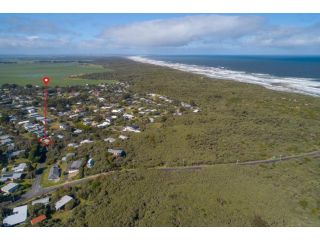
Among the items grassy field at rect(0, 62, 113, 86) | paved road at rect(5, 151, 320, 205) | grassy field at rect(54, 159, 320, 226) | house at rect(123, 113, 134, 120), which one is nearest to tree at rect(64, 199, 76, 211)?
grassy field at rect(54, 159, 320, 226)

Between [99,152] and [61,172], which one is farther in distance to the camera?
[99,152]

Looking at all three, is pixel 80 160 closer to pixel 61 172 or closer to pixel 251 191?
pixel 61 172

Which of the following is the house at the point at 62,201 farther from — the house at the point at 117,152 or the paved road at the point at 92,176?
the house at the point at 117,152

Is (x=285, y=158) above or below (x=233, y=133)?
below

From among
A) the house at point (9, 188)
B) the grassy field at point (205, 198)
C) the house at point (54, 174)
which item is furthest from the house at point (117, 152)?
the house at point (9, 188)

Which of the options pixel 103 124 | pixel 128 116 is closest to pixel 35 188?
pixel 103 124

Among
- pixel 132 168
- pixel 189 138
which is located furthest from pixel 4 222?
pixel 189 138

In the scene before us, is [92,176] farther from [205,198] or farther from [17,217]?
[205,198]
